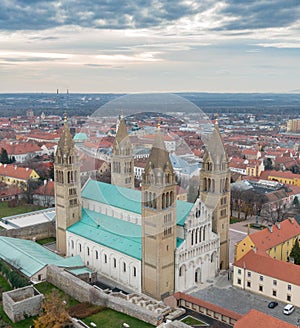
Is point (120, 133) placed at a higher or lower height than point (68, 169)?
higher

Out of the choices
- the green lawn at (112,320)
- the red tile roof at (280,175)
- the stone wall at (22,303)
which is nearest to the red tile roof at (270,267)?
the green lawn at (112,320)

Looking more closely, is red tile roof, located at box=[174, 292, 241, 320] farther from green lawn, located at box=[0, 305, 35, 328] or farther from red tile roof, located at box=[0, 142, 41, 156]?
red tile roof, located at box=[0, 142, 41, 156]

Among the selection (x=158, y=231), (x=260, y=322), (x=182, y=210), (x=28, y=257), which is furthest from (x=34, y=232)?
(x=260, y=322)

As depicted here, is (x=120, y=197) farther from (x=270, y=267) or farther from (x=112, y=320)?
(x=270, y=267)

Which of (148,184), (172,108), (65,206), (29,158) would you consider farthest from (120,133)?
(29,158)

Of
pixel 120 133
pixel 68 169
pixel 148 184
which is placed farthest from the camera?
pixel 68 169

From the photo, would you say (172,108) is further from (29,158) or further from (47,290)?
(29,158)
